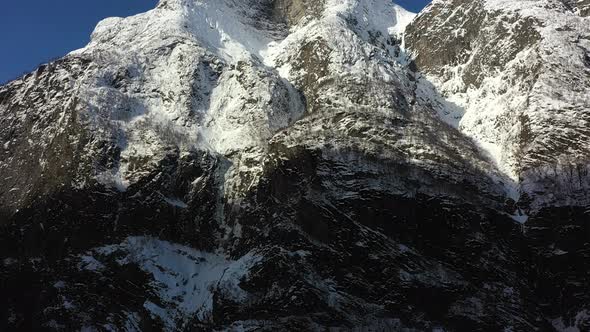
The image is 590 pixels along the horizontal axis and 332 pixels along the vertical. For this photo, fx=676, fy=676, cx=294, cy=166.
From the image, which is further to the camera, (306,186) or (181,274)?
(306,186)

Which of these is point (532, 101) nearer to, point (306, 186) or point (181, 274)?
point (306, 186)

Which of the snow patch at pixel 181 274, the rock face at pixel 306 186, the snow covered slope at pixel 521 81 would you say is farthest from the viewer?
the snow covered slope at pixel 521 81

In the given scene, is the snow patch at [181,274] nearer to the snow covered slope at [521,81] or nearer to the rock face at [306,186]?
the rock face at [306,186]

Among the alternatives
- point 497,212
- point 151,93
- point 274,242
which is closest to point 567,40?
point 497,212

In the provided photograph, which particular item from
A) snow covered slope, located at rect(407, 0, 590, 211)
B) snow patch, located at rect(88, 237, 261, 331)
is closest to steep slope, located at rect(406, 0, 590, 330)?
snow covered slope, located at rect(407, 0, 590, 211)

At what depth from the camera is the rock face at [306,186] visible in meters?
50.3

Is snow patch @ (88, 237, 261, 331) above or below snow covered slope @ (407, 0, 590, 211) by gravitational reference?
below

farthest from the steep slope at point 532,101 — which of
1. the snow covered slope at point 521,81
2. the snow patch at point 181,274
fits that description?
the snow patch at point 181,274

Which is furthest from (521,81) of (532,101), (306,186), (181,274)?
(181,274)

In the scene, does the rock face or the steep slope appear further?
the steep slope

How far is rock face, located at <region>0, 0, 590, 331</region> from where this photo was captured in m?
50.3

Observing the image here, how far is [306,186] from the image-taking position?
55.6 metres

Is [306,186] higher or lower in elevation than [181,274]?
higher

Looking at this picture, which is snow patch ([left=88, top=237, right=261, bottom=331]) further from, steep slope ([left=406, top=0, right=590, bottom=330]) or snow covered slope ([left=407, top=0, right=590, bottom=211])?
snow covered slope ([left=407, top=0, right=590, bottom=211])
